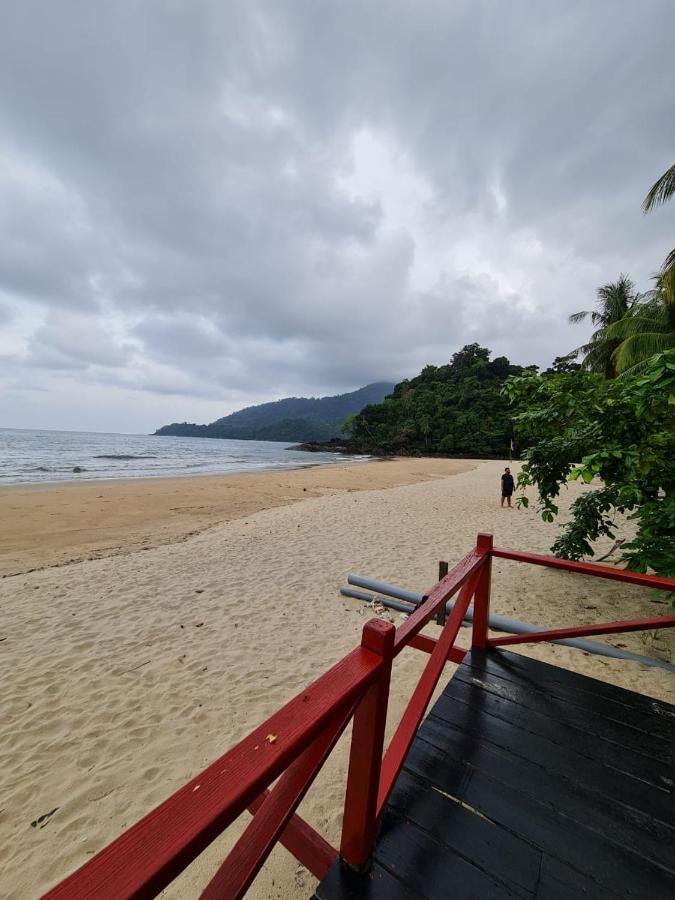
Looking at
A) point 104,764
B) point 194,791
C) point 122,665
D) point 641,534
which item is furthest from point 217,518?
point 194,791

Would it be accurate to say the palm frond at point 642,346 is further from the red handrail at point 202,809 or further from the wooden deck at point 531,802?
the red handrail at point 202,809

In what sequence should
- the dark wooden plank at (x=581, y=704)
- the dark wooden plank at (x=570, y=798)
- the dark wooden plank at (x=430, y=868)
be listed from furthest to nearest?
the dark wooden plank at (x=581, y=704) < the dark wooden plank at (x=570, y=798) < the dark wooden plank at (x=430, y=868)

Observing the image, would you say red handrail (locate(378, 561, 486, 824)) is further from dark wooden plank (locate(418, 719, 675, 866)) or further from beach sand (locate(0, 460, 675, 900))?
beach sand (locate(0, 460, 675, 900))

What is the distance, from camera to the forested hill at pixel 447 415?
5756 centimetres

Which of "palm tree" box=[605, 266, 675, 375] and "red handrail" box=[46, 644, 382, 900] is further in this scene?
"palm tree" box=[605, 266, 675, 375]

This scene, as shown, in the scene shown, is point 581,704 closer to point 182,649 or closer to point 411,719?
point 411,719

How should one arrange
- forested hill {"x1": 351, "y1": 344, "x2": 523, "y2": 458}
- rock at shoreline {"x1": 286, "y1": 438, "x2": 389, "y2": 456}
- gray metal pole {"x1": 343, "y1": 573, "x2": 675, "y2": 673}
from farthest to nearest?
rock at shoreline {"x1": 286, "y1": 438, "x2": 389, "y2": 456}
forested hill {"x1": 351, "y1": 344, "x2": 523, "y2": 458}
gray metal pole {"x1": 343, "y1": 573, "x2": 675, "y2": 673}

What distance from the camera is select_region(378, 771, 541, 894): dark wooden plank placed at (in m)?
1.59

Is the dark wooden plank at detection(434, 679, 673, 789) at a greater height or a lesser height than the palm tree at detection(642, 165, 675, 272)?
lesser

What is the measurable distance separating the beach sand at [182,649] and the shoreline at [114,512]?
130 millimetres

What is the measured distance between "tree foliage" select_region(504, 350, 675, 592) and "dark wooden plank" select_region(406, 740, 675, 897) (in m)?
2.24

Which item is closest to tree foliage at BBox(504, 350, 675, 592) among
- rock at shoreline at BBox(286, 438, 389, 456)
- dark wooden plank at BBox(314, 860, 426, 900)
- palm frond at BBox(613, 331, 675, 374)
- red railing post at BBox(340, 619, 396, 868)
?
red railing post at BBox(340, 619, 396, 868)

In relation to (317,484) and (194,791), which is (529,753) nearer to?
(194,791)

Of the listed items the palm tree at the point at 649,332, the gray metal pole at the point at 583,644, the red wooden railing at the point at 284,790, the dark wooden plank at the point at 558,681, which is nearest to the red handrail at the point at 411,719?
the red wooden railing at the point at 284,790
